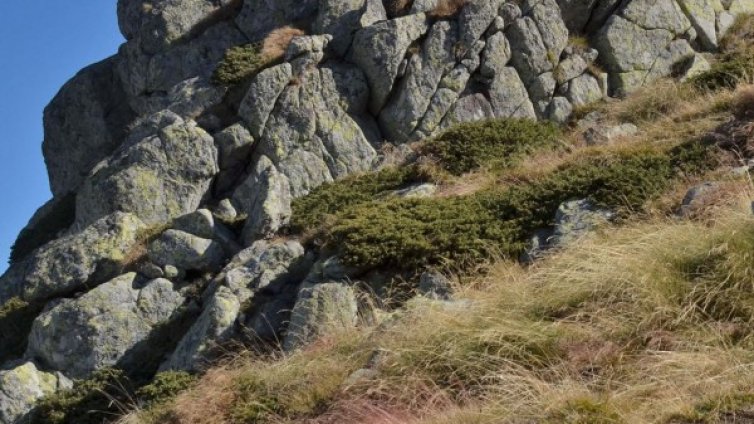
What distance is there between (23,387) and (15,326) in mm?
3863

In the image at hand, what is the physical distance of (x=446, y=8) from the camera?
23.5 m

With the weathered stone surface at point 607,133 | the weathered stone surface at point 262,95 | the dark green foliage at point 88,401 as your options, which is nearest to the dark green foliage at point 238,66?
the weathered stone surface at point 262,95

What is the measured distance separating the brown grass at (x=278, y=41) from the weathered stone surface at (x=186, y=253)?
795cm

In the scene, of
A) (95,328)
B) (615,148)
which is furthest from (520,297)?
(95,328)

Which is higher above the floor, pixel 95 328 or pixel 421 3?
pixel 421 3

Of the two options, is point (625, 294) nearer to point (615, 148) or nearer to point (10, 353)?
point (615, 148)

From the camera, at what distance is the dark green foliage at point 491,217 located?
12.7 m

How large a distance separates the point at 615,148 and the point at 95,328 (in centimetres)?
1017

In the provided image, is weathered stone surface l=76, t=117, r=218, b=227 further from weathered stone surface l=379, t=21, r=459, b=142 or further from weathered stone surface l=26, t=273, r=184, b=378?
weathered stone surface l=379, t=21, r=459, b=142

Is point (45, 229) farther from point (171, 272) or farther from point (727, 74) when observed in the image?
point (727, 74)

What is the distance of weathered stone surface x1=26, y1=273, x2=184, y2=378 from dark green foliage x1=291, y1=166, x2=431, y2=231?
3251 mm

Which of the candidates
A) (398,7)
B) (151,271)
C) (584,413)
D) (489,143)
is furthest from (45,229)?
(584,413)

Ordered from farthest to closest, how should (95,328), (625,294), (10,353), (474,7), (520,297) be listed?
(474,7) < (10,353) < (95,328) < (520,297) < (625,294)

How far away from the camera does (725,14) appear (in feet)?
82.4
